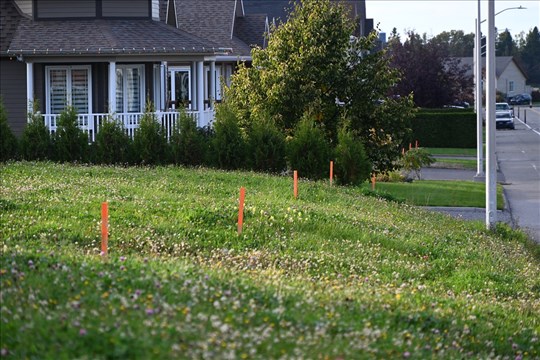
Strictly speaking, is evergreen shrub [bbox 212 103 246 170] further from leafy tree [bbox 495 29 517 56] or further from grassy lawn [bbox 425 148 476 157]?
leafy tree [bbox 495 29 517 56]

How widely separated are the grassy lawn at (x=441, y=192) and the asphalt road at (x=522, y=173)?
2.11ft

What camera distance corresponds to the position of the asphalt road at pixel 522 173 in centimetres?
2655

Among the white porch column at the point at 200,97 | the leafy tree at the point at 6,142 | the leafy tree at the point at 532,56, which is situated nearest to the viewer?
the leafy tree at the point at 6,142

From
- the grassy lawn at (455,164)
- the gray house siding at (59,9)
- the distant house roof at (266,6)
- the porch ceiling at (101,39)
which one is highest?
the distant house roof at (266,6)

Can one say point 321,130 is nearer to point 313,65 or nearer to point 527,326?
point 313,65

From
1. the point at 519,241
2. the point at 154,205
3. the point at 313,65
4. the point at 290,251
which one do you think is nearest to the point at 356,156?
the point at 313,65

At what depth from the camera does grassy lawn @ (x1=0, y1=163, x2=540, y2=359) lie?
7.01 m

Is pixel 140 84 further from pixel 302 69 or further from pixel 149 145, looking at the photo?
pixel 149 145

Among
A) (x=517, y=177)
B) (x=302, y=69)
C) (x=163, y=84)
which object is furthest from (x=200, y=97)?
(x=517, y=177)

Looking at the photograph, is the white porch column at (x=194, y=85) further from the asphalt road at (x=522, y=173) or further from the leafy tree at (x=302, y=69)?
the asphalt road at (x=522, y=173)

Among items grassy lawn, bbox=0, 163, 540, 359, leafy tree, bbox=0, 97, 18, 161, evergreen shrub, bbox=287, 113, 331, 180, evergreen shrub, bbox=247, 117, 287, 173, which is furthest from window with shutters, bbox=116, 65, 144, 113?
grassy lawn, bbox=0, 163, 540, 359

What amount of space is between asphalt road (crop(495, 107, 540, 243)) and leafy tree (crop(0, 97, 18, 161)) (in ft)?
40.0

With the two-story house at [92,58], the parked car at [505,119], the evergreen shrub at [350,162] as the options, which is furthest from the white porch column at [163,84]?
the parked car at [505,119]

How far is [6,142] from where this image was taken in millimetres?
24484
